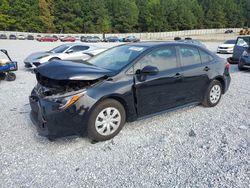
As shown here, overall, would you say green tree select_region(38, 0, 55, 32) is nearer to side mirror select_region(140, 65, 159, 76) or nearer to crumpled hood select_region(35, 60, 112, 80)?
crumpled hood select_region(35, 60, 112, 80)

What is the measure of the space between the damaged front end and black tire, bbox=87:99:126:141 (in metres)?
0.11

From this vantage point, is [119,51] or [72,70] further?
[119,51]

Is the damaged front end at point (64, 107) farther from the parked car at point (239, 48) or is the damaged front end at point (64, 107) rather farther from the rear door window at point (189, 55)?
the parked car at point (239, 48)

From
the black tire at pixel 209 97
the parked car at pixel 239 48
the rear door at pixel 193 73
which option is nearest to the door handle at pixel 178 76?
the rear door at pixel 193 73

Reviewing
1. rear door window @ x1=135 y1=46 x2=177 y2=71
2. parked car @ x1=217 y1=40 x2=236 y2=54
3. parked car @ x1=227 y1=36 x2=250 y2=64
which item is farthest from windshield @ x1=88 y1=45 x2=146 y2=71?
parked car @ x1=217 y1=40 x2=236 y2=54

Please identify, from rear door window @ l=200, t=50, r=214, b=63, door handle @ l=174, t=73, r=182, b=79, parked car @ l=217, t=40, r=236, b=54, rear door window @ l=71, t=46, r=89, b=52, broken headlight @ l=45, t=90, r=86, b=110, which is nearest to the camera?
broken headlight @ l=45, t=90, r=86, b=110

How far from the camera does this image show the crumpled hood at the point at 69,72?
3.32m

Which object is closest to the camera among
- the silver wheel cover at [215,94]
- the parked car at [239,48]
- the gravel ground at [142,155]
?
the gravel ground at [142,155]

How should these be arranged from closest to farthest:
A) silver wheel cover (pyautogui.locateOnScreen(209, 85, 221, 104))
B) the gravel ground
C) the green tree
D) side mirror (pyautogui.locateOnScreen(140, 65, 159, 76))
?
the gravel ground, side mirror (pyautogui.locateOnScreen(140, 65, 159, 76)), silver wheel cover (pyautogui.locateOnScreen(209, 85, 221, 104)), the green tree

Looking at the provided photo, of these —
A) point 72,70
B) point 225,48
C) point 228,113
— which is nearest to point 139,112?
point 72,70

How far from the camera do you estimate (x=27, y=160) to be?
3166 mm

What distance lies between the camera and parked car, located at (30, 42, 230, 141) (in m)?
3.29

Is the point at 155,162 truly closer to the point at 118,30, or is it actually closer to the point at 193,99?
the point at 193,99

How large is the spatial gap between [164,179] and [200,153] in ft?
2.79
